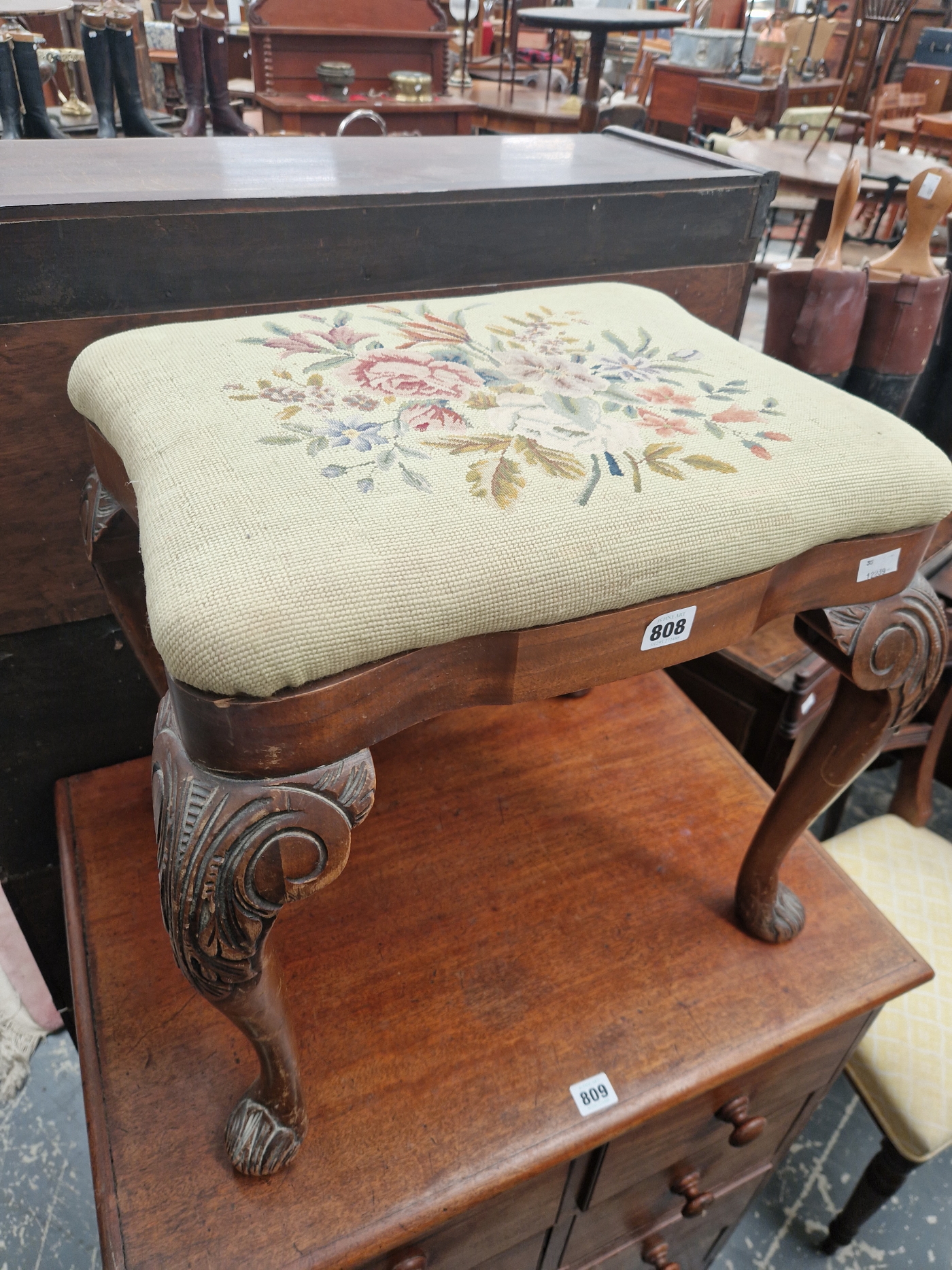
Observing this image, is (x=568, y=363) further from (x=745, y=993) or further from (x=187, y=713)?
(x=745, y=993)

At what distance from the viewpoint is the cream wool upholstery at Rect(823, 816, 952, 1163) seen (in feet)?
2.22

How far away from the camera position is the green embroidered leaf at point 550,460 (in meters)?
0.37

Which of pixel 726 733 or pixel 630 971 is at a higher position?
pixel 630 971

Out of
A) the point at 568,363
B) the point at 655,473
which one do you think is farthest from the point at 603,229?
the point at 655,473

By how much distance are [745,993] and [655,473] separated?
0.39 meters

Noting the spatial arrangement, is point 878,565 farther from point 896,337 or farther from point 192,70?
point 192,70

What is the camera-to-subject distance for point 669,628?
1.29 feet

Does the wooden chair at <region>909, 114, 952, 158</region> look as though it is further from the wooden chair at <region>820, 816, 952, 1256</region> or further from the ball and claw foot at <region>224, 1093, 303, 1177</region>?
the ball and claw foot at <region>224, 1093, 303, 1177</region>

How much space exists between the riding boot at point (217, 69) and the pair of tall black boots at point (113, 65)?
26 centimetres

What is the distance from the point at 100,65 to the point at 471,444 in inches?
54.0

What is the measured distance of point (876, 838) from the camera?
0.84 metres

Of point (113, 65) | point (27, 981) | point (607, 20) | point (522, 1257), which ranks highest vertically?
point (607, 20)

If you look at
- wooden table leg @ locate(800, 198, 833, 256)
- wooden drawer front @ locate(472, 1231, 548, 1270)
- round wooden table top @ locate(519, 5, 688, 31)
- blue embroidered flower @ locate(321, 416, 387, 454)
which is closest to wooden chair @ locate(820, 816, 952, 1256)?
wooden drawer front @ locate(472, 1231, 548, 1270)

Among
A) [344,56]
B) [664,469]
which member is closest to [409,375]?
[664,469]
